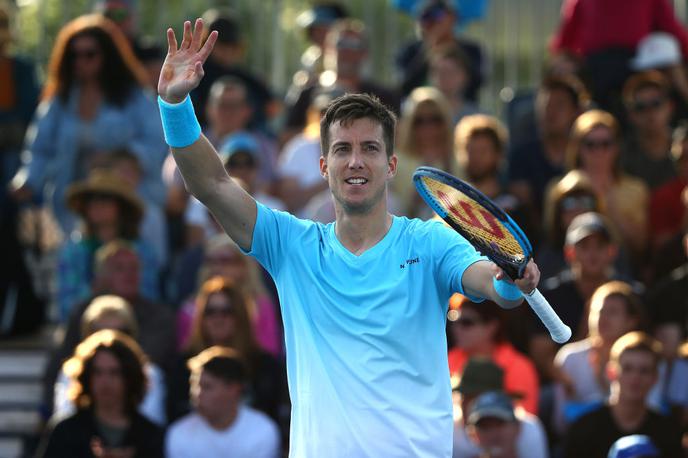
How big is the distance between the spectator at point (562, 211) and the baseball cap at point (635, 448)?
92.8 inches

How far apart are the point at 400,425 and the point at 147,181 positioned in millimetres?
7220

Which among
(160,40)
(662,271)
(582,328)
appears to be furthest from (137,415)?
(160,40)

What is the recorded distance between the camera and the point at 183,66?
5738 mm

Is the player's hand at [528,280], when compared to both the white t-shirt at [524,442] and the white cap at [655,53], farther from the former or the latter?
the white cap at [655,53]

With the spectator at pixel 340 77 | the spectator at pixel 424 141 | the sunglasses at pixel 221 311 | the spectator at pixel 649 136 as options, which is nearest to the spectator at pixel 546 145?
the spectator at pixel 649 136

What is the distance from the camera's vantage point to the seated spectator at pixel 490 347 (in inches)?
396

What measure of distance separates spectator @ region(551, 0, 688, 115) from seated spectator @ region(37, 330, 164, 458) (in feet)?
18.8

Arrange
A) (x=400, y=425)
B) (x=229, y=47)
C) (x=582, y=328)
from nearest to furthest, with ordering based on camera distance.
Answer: (x=400, y=425)
(x=582, y=328)
(x=229, y=47)

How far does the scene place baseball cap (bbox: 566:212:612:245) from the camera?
1076 cm

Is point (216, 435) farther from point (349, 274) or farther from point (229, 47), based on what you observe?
point (229, 47)

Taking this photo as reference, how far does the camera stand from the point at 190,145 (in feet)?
18.8

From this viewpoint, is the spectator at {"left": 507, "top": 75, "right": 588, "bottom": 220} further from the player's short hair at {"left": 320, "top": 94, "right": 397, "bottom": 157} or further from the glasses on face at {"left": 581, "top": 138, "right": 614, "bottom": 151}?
the player's short hair at {"left": 320, "top": 94, "right": 397, "bottom": 157}

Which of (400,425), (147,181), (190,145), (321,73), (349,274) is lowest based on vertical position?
(400,425)

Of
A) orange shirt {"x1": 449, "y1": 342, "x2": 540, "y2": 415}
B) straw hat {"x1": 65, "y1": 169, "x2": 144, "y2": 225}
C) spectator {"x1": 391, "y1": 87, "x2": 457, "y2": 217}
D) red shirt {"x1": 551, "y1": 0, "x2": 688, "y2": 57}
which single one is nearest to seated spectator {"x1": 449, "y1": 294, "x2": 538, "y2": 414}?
orange shirt {"x1": 449, "y1": 342, "x2": 540, "y2": 415}
